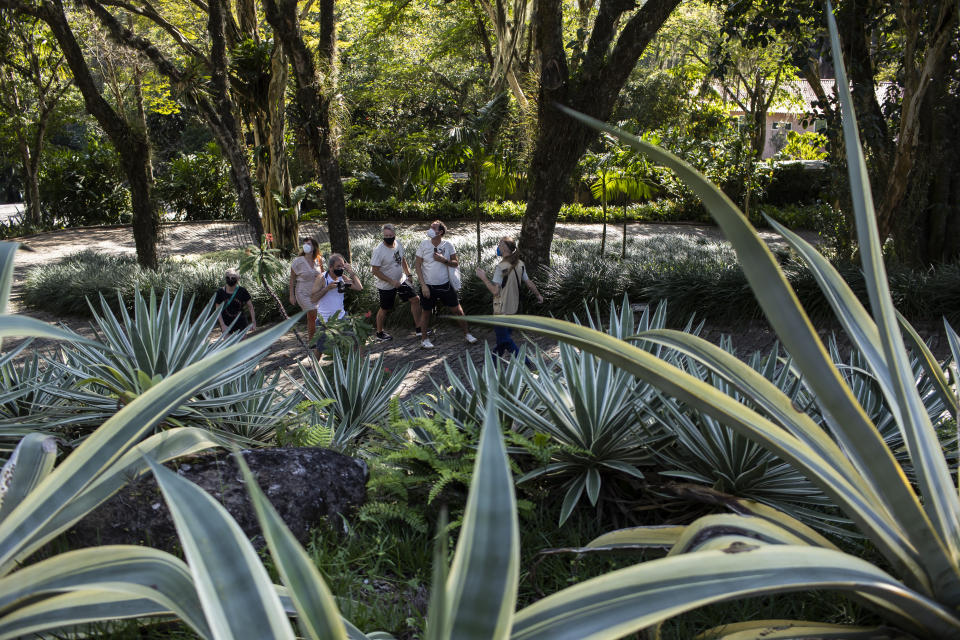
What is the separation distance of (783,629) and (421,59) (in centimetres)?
2984

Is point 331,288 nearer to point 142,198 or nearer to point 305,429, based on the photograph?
point 305,429

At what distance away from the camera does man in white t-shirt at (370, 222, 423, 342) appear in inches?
346

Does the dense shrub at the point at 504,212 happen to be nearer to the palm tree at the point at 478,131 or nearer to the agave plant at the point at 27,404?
the palm tree at the point at 478,131

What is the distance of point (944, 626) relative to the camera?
126 centimetres

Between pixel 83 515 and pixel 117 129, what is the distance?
12013 mm

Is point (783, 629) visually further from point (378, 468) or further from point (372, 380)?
point (372, 380)

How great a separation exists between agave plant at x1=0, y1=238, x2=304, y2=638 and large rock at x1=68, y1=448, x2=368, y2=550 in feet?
1.36

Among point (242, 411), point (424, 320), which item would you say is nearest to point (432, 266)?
point (424, 320)

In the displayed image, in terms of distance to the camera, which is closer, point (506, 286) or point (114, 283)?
point (506, 286)

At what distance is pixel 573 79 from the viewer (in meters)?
8.91

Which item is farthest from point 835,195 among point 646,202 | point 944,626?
point 646,202

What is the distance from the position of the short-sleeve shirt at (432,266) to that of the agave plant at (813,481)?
722cm

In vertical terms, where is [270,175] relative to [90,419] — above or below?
above

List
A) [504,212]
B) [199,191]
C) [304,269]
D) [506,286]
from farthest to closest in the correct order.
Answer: [199,191] → [504,212] → [304,269] → [506,286]
